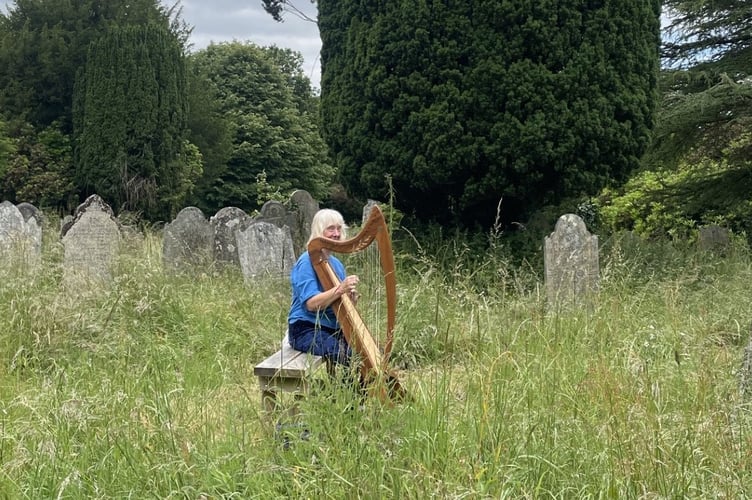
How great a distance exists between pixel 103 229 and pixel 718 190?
943 centimetres

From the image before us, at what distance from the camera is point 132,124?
20.8 meters

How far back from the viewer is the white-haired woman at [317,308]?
3.51m

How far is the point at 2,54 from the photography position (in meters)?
22.0

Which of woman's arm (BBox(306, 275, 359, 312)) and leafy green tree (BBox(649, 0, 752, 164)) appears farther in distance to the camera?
leafy green tree (BBox(649, 0, 752, 164))

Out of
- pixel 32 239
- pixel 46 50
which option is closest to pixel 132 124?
pixel 46 50

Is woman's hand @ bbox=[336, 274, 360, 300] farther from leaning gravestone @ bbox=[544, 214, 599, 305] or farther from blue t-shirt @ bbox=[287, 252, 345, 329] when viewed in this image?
leaning gravestone @ bbox=[544, 214, 599, 305]

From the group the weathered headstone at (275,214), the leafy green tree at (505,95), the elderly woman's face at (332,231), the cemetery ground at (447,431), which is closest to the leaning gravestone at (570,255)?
the leafy green tree at (505,95)

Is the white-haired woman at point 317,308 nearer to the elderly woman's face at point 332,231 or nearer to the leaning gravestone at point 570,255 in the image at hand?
the elderly woman's face at point 332,231

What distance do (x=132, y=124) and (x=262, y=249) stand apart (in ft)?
46.9

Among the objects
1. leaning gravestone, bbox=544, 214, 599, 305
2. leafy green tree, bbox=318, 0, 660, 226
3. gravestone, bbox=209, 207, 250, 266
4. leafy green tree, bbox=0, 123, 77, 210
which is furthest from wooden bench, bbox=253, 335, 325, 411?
leafy green tree, bbox=0, 123, 77, 210

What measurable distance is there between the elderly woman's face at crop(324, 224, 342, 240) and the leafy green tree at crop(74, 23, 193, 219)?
17.5 meters

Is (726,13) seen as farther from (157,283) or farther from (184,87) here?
(184,87)

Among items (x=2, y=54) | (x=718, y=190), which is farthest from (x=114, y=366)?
(x=2, y=54)

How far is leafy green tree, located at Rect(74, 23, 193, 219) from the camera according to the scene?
20.6 meters
